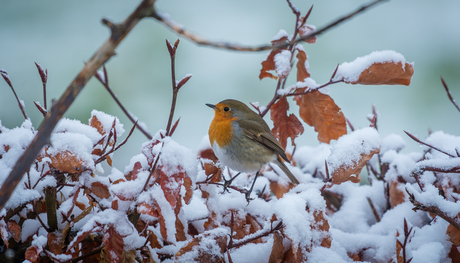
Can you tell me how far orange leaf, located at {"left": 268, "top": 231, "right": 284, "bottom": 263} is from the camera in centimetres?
82

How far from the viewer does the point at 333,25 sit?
0.45m

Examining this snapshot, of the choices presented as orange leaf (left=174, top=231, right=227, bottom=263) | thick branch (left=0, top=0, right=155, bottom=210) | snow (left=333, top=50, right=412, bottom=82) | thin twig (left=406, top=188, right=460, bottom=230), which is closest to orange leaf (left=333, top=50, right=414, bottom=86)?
snow (left=333, top=50, right=412, bottom=82)

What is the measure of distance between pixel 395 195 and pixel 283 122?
1.40 feet

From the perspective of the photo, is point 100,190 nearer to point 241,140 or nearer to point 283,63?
point 283,63

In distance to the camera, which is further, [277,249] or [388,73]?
[388,73]

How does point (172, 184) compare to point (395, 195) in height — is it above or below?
below

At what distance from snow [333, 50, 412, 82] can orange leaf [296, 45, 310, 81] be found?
0.13 m

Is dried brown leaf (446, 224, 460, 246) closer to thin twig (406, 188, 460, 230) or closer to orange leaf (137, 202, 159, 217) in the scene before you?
thin twig (406, 188, 460, 230)

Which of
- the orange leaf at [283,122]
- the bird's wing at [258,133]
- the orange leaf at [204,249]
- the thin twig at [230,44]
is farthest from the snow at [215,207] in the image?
the bird's wing at [258,133]

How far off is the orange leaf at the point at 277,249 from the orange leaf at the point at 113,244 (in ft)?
1.06

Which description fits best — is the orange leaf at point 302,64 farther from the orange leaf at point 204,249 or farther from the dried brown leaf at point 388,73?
the orange leaf at point 204,249

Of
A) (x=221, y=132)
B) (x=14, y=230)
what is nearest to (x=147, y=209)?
(x=14, y=230)

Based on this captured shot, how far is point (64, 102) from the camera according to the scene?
511 millimetres

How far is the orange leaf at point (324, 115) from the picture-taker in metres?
1.10
